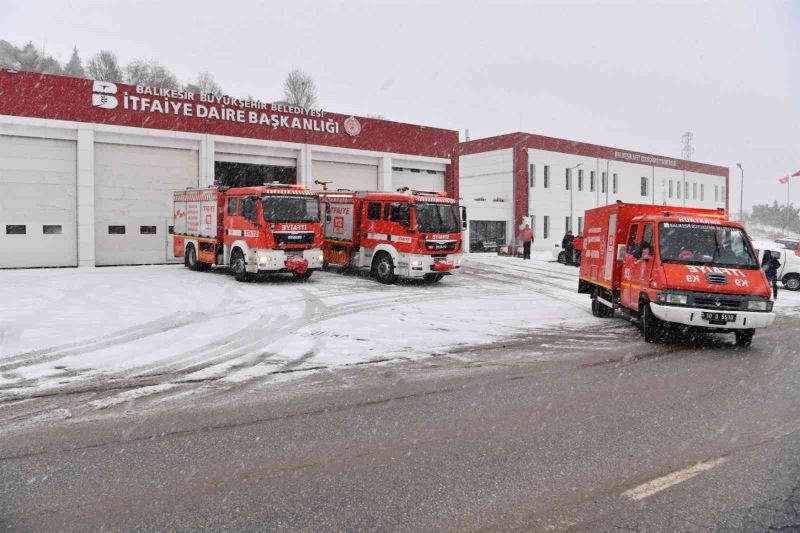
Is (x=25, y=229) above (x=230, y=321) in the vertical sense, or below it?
above

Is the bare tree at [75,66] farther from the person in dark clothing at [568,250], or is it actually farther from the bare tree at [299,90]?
the person in dark clothing at [568,250]

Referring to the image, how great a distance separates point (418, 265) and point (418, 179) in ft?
50.1

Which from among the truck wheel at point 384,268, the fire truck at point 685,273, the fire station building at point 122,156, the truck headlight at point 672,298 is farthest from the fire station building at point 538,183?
the truck headlight at point 672,298

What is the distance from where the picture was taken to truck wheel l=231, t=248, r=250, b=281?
1980 centimetres

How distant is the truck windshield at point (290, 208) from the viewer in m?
19.0

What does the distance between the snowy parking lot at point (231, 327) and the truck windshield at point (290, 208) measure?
2039 mm

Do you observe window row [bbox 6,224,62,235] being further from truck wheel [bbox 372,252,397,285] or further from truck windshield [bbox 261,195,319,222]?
truck wheel [bbox 372,252,397,285]

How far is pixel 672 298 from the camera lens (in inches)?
414

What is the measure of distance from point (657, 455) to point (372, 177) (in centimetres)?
2817

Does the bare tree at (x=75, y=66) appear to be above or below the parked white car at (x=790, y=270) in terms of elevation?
above

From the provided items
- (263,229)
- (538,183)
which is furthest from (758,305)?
(538,183)

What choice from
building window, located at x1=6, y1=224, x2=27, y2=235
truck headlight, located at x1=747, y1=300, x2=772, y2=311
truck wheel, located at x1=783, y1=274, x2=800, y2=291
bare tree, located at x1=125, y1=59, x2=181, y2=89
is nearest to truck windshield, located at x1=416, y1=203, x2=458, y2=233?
truck headlight, located at x1=747, y1=300, x2=772, y2=311

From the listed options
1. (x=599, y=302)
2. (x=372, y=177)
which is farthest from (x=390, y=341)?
(x=372, y=177)

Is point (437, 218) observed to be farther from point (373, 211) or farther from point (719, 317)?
point (719, 317)
